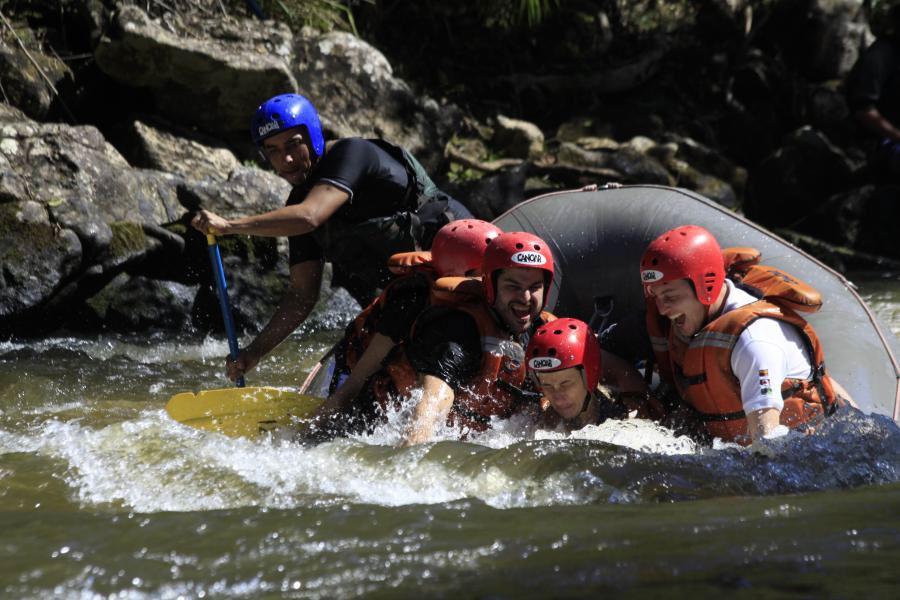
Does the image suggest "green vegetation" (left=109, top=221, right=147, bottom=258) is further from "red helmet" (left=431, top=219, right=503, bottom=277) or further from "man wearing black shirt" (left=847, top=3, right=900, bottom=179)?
"man wearing black shirt" (left=847, top=3, right=900, bottom=179)

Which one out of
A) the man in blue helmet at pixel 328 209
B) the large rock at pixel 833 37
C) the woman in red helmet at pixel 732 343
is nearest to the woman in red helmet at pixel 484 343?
the woman in red helmet at pixel 732 343

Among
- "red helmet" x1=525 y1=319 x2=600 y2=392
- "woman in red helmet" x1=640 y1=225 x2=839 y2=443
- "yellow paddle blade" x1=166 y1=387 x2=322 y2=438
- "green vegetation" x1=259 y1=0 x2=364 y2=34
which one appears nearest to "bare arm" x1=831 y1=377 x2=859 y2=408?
"woman in red helmet" x1=640 y1=225 x2=839 y2=443

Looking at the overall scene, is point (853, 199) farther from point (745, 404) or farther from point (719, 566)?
point (719, 566)

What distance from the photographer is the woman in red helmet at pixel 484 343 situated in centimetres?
436

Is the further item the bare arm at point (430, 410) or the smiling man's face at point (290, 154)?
the smiling man's face at point (290, 154)

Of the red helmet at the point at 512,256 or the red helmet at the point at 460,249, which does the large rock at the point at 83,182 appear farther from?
the red helmet at the point at 512,256

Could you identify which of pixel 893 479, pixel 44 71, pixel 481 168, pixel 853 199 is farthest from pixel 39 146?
pixel 853 199

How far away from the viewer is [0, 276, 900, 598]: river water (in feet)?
9.93

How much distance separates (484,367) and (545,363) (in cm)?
31

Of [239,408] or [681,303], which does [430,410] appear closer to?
[681,303]

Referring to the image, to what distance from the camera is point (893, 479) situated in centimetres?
388

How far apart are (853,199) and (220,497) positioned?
7650mm

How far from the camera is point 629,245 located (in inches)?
211

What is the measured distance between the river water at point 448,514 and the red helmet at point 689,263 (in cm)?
62
